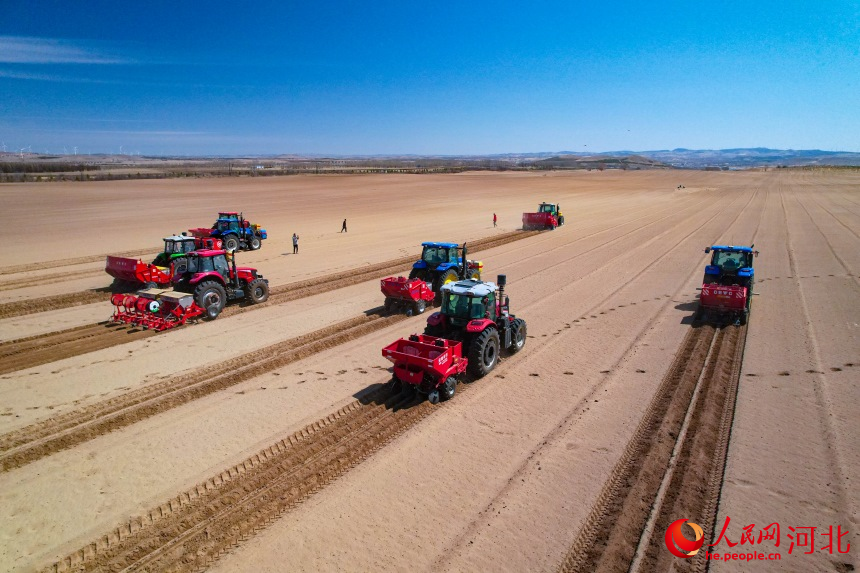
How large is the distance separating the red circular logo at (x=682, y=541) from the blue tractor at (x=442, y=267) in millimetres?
10394

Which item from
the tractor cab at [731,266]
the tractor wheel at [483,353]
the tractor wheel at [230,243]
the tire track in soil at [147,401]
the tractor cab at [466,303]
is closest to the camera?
the tire track in soil at [147,401]

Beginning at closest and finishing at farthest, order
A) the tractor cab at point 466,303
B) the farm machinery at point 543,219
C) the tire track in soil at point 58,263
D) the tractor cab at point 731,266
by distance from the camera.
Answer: the tractor cab at point 466,303 → the tractor cab at point 731,266 → the tire track in soil at point 58,263 → the farm machinery at point 543,219

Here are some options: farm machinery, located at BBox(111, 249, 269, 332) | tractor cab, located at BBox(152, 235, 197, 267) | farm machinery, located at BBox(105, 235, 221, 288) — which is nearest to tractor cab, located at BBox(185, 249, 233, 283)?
farm machinery, located at BBox(111, 249, 269, 332)

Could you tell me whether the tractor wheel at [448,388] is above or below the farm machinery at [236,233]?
below

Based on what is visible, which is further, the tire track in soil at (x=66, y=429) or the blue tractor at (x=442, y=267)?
the blue tractor at (x=442, y=267)

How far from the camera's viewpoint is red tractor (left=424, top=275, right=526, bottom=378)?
1017cm

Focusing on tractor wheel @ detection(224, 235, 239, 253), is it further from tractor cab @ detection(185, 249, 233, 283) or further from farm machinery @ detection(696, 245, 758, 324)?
farm machinery @ detection(696, 245, 758, 324)

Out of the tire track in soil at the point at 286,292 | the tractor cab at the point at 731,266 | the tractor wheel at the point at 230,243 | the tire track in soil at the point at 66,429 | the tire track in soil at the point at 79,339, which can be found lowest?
the tire track in soil at the point at 66,429

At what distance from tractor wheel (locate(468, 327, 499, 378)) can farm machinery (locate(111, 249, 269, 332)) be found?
27.5 feet

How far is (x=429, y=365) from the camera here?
9.00 m

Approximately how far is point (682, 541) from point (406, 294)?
32.1ft

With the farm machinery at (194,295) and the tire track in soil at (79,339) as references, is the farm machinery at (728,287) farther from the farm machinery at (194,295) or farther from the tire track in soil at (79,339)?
the farm machinery at (194,295)

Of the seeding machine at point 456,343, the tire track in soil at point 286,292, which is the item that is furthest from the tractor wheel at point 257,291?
the seeding machine at point 456,343

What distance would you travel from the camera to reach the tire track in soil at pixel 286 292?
51.9 feet
